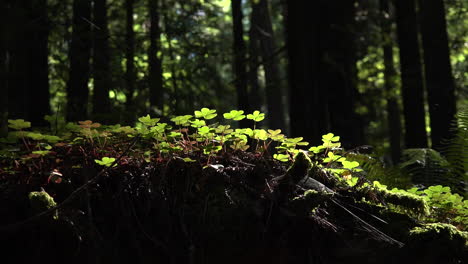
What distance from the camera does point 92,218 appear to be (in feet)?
7.44

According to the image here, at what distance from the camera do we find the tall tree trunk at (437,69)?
8312 millimetres

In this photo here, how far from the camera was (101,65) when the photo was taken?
731cm

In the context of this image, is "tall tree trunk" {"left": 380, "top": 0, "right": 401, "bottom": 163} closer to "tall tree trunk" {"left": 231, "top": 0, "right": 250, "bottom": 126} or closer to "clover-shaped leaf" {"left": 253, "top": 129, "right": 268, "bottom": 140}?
"tall tree trunk" {"left": 231, "top": 0, "right": 250, "bottom": 126}

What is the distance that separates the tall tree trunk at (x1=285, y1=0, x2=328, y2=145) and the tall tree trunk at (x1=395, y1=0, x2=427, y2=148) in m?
3.28

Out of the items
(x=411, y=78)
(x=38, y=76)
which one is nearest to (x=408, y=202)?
(x=38, y=76)

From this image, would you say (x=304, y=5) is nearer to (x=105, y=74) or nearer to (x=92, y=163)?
(x=105, y=74)

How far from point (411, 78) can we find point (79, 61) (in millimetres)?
7116

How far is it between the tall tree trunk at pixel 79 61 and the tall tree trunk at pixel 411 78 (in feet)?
22.4

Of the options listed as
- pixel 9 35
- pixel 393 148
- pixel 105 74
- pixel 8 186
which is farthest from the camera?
pixel 393 148

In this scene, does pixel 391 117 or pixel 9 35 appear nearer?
pixel 9 35

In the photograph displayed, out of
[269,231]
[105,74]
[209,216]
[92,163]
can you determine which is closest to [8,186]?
[92,163]

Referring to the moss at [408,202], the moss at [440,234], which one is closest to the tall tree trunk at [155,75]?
the moss at [408,202]

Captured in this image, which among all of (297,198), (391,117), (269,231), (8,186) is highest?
(391,117)

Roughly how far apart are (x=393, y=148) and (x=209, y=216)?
1300 centimetres
